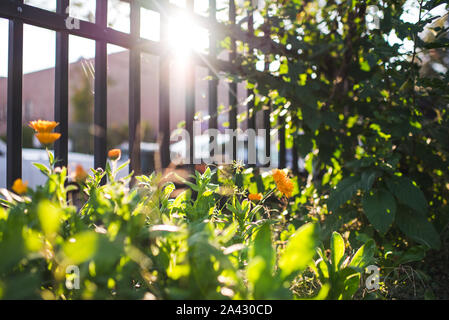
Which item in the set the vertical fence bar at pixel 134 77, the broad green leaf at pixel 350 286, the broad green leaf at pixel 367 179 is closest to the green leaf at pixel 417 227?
the broad green leaf at pixel 367 179

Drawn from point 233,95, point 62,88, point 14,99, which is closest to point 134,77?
point 62,88

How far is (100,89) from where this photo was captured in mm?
1524

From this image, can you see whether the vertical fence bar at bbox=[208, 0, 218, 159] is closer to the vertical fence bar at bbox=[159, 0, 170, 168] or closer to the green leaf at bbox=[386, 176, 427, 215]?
the vertical fence bar at bbox=[159, 0, 170, 168]

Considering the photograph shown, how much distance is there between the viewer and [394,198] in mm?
1560

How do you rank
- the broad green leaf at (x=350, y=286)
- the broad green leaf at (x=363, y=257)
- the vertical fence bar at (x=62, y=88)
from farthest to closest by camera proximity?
the vertical fence bar at (x=62, y=88)
the broad green leaf at (x=363, y=257)
the broad green leaf at (x=350, y=286)

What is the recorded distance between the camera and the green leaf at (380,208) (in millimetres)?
1470

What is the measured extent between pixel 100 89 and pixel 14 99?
0.33 metres

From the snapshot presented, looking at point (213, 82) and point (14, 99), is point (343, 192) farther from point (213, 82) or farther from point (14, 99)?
point (14, 99)

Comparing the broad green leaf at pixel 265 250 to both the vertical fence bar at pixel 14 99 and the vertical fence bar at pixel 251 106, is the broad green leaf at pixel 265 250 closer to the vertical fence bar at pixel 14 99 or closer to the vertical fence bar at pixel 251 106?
the vertical fence bar at pixel 14 99

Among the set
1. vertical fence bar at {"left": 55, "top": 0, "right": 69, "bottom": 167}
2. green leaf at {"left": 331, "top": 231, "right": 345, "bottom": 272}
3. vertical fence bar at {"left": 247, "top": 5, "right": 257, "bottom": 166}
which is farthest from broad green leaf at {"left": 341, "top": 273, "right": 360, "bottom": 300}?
vertical fence bar at {"left": 247, "top": 5, "right": 257, "bottom": 166}

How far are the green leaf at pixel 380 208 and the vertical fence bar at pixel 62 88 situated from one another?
48.7 inches

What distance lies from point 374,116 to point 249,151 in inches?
29.5
